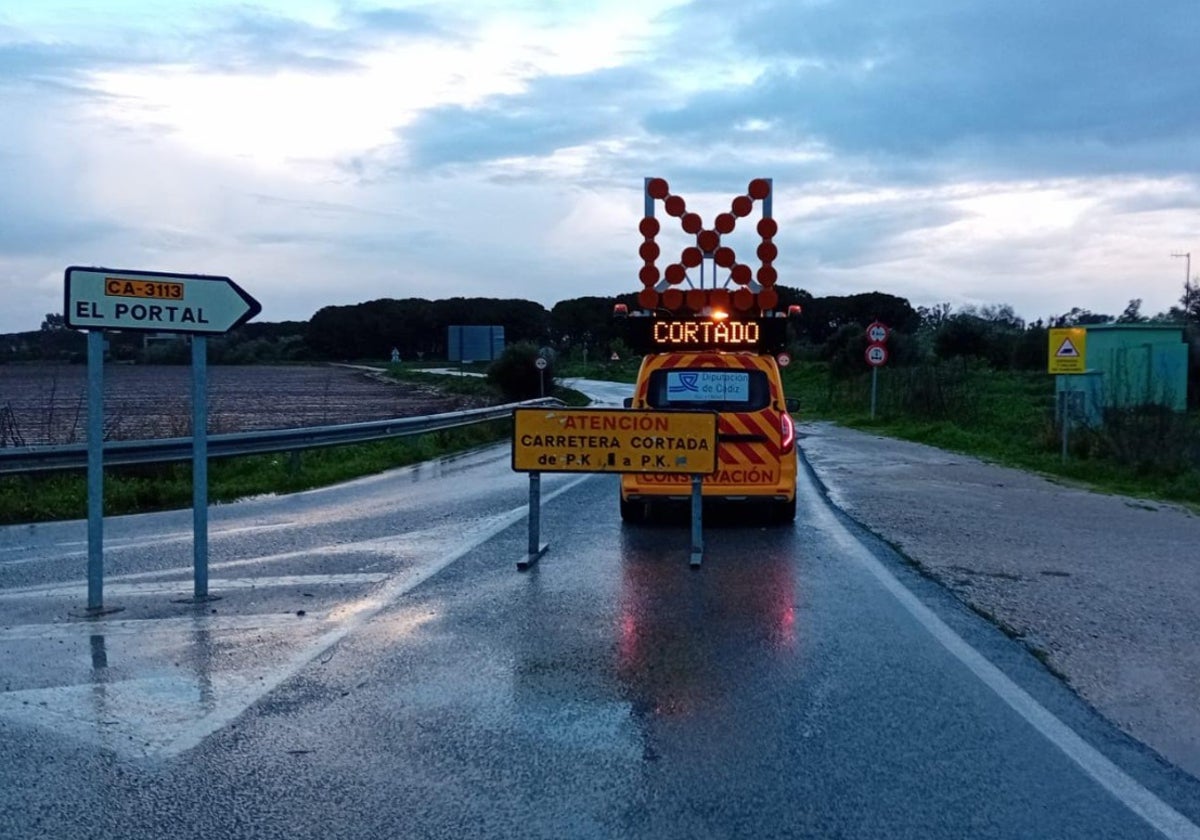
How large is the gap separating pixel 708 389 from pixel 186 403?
30106 millimetres

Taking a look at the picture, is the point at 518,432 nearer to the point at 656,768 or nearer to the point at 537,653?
the point at 537,653

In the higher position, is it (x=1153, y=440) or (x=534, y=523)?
(x=1153, y=440)

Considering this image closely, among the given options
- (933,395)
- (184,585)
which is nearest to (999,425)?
(933,395)

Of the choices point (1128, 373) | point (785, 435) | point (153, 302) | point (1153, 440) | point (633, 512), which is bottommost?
point (633, 512)

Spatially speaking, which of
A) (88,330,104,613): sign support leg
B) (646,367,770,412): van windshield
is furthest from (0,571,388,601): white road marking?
(646,367,770,412): van windshield

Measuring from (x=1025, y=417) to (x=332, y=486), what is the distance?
70.4ft

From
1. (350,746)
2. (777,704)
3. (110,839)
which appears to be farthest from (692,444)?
(110,839)

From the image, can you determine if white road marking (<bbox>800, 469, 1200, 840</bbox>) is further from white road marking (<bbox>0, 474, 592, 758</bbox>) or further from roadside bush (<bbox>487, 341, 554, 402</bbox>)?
roadside bush (<bbox>487, 341, 554, 402</bbox>)

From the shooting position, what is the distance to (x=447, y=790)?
539 cm

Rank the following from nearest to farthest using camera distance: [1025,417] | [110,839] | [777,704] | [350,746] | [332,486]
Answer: [110,839] < [350,746] < [777,704] < [332,486] < [1025,417]

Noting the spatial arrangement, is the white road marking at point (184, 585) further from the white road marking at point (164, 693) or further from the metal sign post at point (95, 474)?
the white road marking at point (164, 693)

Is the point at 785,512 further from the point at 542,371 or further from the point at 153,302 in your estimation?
the point at 542,371

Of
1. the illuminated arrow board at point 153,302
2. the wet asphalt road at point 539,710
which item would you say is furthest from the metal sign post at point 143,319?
the wet asphalt road at point 539,710

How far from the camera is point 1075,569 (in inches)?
444
